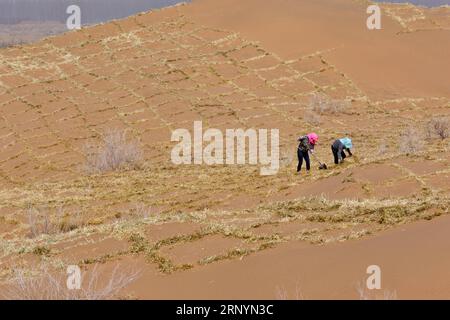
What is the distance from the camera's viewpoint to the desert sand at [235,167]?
20.8 ft

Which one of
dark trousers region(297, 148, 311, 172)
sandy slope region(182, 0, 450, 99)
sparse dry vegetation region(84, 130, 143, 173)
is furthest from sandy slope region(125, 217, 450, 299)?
sandy slope region(182, 0, 450, 99)

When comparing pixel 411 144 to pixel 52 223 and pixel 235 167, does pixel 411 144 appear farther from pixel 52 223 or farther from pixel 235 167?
pixel 52 223

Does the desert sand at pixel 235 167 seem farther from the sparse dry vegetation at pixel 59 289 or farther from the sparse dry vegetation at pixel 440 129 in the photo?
the sparse dry vegetation at pixel 440 129

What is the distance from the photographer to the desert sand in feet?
20.8

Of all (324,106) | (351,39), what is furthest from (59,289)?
(351,39)

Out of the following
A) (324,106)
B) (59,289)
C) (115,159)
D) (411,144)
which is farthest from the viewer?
(324,106)

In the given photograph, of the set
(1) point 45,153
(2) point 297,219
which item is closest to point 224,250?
(2) point 297,219

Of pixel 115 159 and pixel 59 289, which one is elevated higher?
pixel 115 159

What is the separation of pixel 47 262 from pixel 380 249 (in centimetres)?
369

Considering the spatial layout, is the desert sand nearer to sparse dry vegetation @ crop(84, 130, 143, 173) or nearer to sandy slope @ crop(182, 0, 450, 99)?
sandy slope @ crop(182, 0, 450, 99)

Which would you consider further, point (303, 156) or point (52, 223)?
point (303, 156)

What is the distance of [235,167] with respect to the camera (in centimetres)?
1523

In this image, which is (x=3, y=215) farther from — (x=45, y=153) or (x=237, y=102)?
(x=237, y=102)

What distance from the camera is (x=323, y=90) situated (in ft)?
76.4
